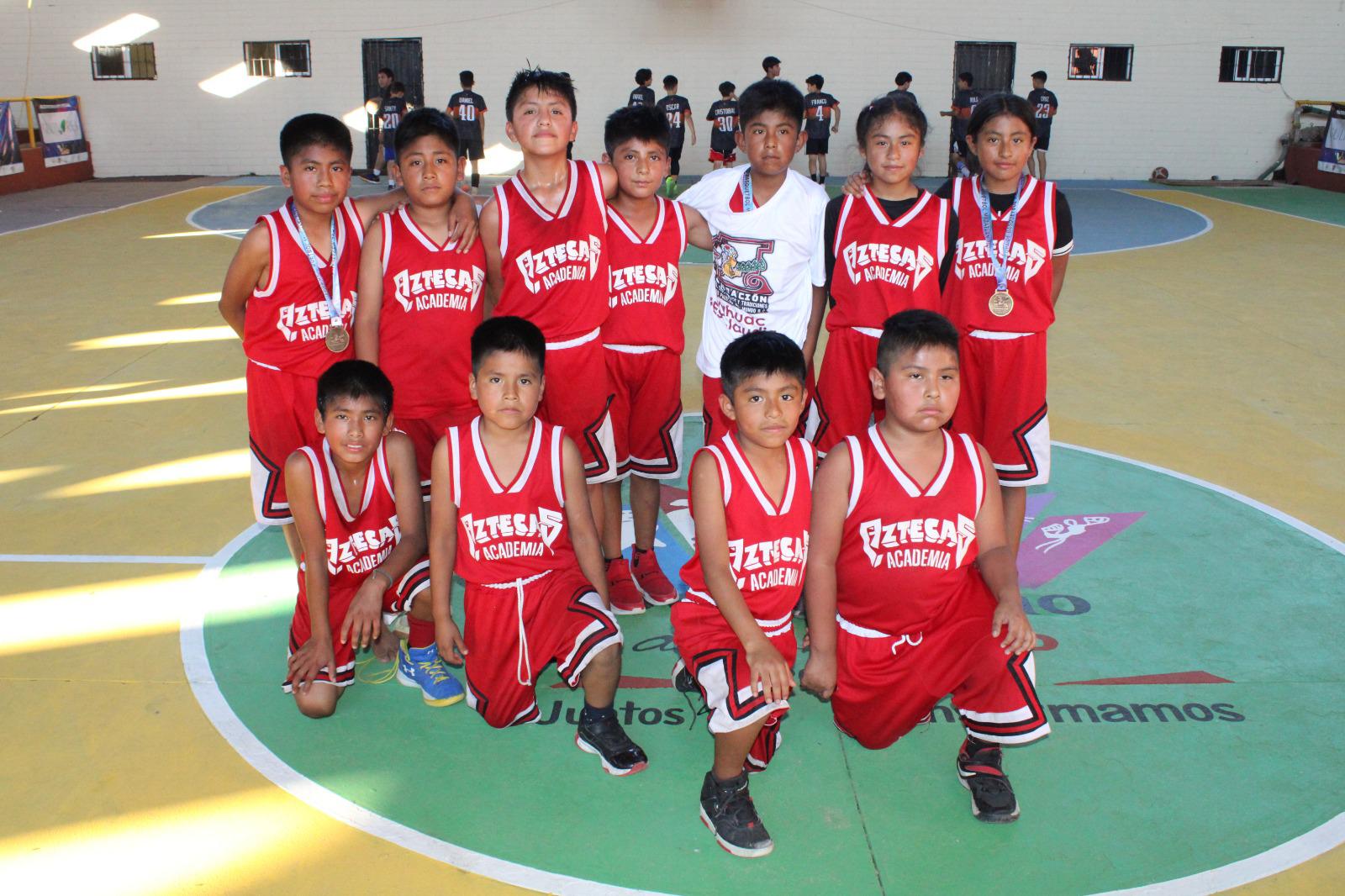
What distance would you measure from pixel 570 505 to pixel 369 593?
647 mm

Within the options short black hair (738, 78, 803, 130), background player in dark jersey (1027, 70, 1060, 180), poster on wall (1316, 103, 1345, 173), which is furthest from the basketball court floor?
poster on wall (1316, 103, 1345, 173)

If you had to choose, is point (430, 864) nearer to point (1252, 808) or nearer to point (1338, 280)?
point (1252, 808)

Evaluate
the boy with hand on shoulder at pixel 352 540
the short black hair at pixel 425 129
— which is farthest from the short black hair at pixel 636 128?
the boy with hand on shoulder at pixel 352 540

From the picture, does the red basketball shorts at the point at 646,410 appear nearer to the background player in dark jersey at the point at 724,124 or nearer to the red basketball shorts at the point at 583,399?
the red basketball shorts at the point at 583,399

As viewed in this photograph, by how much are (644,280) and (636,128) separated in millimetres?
497

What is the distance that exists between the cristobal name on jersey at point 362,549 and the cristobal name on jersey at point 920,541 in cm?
151

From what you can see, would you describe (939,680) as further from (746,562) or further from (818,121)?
(818,121)

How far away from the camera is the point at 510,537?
315 cm

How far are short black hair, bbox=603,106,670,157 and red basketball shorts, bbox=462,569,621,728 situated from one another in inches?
57.9

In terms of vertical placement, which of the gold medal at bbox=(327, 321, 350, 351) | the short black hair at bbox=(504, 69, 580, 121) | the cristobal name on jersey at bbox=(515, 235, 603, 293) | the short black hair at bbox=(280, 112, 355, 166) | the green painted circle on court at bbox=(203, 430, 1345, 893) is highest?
the short black hair at bbox=(504, 69, 580, 121)

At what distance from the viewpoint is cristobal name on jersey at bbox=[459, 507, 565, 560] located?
3.13 meters

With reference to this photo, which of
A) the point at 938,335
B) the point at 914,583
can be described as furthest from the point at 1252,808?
the point at 938,335

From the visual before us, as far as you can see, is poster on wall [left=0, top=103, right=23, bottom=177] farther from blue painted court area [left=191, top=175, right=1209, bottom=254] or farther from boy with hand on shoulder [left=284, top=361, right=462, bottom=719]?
boy with hand on shoulder [left=284, top=361, right=462, bottom=719]

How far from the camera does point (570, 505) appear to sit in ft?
10.4
